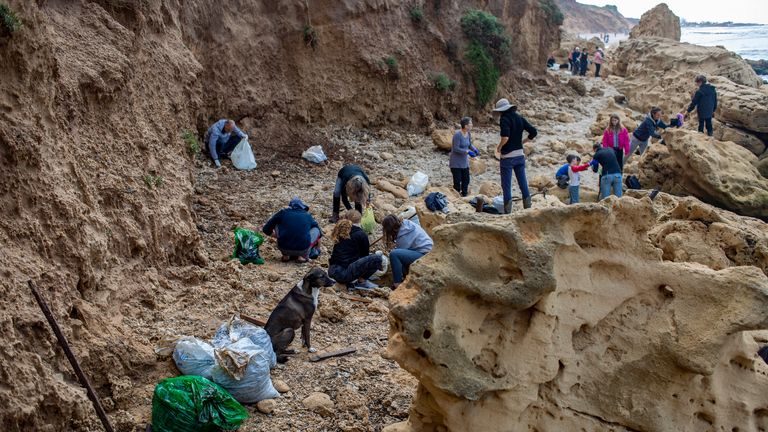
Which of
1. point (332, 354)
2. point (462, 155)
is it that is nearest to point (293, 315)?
point (332, 354)

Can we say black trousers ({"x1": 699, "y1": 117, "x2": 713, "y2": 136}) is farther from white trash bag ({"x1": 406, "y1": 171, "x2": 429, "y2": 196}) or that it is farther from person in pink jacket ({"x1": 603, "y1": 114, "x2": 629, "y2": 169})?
white trash bag ({"x1": 406, "y1": 171, "x2": 429, "y2": 196})

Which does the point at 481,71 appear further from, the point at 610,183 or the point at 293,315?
the point at 293,315

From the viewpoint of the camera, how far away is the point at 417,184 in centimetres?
1398

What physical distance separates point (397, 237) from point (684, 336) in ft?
15.2

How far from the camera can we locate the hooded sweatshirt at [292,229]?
31.7 ft

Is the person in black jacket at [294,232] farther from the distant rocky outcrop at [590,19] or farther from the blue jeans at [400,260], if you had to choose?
the distant rocky outcrop at [590,19]

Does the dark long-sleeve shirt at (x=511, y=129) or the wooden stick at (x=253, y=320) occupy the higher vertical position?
the dark long-sleeve shirt at (x=511, y=129)

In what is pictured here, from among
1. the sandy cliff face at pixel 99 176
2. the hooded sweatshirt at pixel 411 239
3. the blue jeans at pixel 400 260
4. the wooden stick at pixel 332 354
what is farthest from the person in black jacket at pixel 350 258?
the wooden stick at pixel 332 354

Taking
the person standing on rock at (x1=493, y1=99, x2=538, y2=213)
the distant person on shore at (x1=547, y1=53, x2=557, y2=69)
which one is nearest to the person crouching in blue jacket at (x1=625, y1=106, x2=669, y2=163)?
the person standing on rock at (x1=493, y1=99, x2=538, y2=213)

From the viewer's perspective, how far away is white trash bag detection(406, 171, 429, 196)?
13938 mm

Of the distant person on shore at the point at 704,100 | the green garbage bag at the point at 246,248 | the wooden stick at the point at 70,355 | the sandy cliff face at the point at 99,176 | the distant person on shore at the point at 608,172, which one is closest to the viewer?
the wooden stick at the point at 70,355

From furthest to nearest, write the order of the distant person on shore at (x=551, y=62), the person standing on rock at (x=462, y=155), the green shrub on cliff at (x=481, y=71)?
the distant person on shore at (x=551, y=62) < the green shrub on cliff at (x=481, y=71) < the person standing on rock at (x=462, y=155)

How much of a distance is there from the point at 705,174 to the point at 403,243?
22.3 ft

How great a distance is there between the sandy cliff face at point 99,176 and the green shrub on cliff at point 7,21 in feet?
0.40
